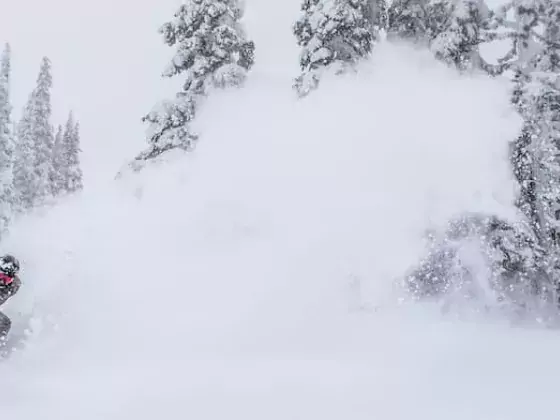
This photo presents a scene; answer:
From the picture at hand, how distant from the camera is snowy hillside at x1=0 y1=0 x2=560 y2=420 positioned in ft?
21.5

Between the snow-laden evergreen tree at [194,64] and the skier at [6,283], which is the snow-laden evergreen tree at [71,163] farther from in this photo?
the skier at [6,283]

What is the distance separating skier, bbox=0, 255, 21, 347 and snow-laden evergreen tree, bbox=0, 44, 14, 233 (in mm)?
20447

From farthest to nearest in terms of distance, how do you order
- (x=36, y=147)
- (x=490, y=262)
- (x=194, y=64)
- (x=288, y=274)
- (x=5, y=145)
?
(x=36, y=147), (x=5, y=145), (x=194, y=64), (x=490, y=262), (x=288, y=274)

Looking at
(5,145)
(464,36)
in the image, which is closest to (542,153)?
(464,36)

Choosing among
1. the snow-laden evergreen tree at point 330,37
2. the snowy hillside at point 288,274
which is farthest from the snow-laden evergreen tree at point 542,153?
the snow-laden evergreen tree at point 330,37

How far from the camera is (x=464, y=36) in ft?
50.2

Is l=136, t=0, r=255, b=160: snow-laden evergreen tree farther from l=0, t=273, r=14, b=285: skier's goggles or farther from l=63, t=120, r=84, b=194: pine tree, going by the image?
l=63, t=120, r=84, b=194: pine tree

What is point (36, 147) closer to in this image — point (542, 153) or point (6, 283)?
point (542, 153)

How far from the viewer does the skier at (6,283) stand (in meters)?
7.89

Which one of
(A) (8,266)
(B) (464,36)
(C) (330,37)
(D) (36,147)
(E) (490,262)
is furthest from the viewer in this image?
(D) (36,147)

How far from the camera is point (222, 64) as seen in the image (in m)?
17.9

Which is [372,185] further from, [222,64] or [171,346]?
[222,64]

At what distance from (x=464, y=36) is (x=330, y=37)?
11.3ft

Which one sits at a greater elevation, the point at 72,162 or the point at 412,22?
the point at 72,162
